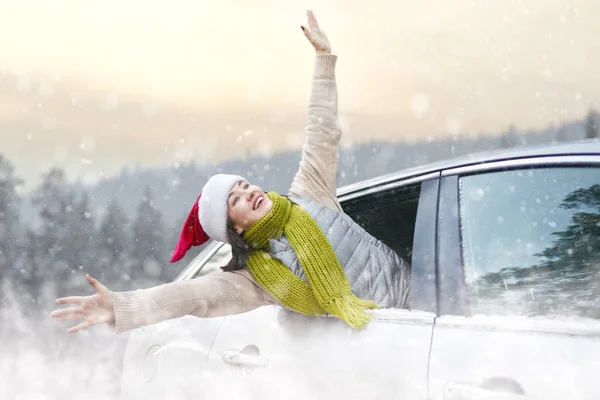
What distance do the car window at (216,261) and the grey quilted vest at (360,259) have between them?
0.44 metres

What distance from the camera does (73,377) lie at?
5.47 metres

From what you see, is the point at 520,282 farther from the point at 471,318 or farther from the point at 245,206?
the point at 245,206

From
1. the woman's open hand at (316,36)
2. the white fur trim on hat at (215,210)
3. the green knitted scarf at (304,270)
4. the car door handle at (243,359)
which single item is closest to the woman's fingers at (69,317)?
the car door handle at (243,359)

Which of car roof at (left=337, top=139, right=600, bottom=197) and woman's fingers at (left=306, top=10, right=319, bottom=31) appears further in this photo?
woman's fingers at (left=306, top=10, right=319, bottom=31)

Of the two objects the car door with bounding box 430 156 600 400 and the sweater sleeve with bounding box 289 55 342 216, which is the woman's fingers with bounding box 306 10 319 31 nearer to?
the sweater sleeve with bounding box 289 55 342 216

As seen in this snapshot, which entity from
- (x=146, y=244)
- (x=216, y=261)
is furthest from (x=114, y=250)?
(x=216, y=261)

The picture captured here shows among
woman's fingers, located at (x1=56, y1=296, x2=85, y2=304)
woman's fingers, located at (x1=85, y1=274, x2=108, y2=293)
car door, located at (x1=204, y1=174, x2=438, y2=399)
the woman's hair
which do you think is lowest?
car door, located at (x1=204, y1=174, x2=438, y2=399)

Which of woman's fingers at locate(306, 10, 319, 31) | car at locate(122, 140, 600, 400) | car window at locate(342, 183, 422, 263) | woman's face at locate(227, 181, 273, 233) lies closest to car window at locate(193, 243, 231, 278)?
woman's face at locate(227, 181, 273, 233)

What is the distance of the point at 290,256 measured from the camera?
3055 millimetres

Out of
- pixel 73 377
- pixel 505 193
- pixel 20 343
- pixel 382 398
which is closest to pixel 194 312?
pixel 382 398

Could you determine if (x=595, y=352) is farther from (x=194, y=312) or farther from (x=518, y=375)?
(x=194, y=312)

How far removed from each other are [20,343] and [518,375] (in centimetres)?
801

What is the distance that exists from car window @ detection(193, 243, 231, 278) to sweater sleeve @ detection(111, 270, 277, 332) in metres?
0.40

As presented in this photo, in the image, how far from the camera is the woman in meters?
2.63
